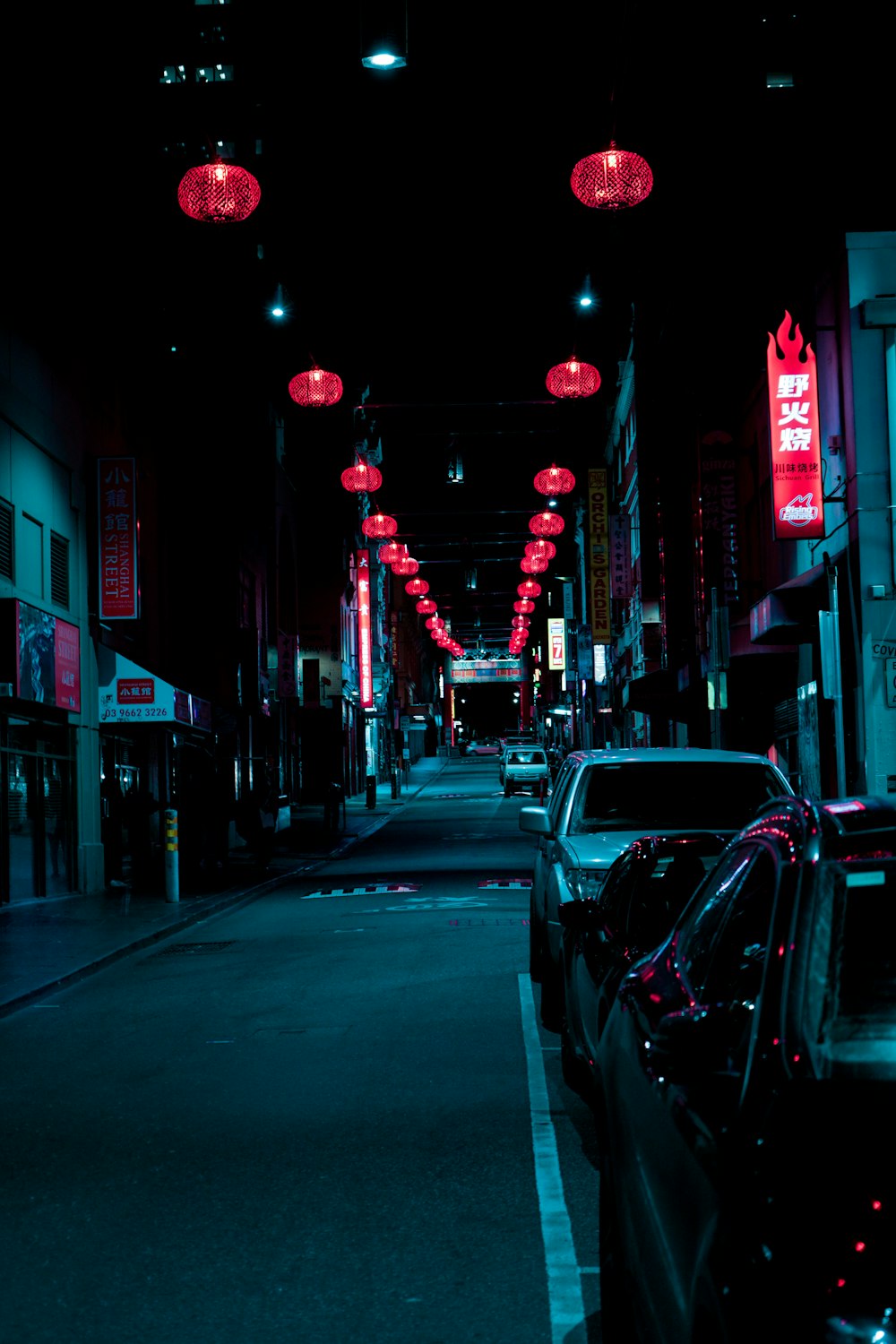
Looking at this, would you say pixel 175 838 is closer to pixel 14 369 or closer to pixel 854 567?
pixel 14 369

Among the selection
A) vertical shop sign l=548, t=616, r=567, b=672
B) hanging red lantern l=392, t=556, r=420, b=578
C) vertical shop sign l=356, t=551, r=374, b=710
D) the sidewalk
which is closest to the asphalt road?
the sidewalk

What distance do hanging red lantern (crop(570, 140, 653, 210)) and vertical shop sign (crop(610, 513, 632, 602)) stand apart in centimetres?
3929

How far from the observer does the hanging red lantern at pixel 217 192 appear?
556 inches

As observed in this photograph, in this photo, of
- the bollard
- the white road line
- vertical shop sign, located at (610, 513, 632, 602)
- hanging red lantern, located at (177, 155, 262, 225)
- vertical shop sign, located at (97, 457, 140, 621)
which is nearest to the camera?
the white road line

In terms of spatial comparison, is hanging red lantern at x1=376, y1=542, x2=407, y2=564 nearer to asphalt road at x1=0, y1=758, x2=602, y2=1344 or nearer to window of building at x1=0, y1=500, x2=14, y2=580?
window of building at x1=0, y1=500, x2=14, y2=580

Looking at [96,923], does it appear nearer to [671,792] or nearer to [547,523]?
[671,792]

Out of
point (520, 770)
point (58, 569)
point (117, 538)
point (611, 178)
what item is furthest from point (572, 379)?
point (520, 770)

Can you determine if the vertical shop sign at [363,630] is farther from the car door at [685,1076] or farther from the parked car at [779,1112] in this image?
the parked car at [779,1112]

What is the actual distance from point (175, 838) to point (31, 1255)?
16.5 meters

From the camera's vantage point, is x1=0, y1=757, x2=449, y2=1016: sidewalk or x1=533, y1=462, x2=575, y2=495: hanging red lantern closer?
x1=0, y1=757, x2=449, y2=1016: sidewalk

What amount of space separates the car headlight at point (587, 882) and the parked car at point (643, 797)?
762mm

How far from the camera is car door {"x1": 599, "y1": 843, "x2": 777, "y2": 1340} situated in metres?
2.81

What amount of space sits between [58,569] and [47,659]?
225cm

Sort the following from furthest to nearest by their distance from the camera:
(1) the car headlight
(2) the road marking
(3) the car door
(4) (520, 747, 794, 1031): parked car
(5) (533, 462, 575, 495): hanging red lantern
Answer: (5) (533, 462, 575, 495): hanging red lantern < (2) the road marking < (4) (520, 747, 794, 1031): parked car < (1) the car headlight < (3) the car door
